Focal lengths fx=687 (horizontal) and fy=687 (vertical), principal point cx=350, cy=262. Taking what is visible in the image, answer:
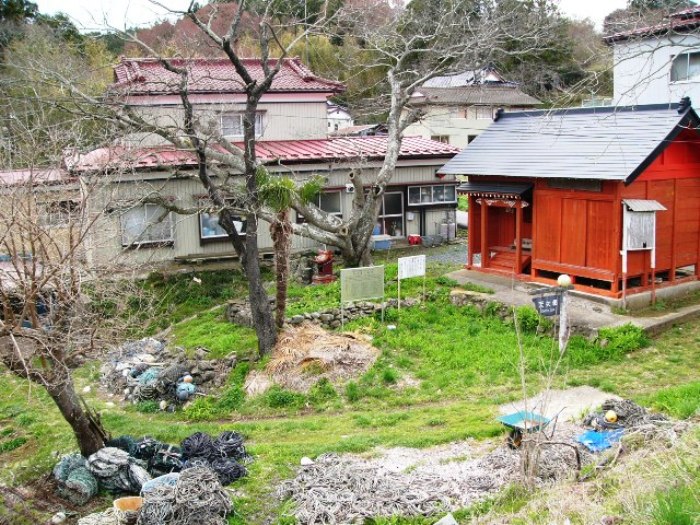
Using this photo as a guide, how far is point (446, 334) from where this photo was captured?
15.7 m

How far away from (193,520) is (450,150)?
66.9 feet

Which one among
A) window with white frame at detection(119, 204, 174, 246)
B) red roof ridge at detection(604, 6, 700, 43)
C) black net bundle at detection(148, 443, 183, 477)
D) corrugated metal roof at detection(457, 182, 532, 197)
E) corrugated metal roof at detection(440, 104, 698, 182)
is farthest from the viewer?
window with white frame at detection(119, 204, 174, 246)

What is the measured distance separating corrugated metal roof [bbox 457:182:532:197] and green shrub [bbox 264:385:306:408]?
8.39 m

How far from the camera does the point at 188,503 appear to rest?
777 cm

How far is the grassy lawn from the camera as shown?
10273 mm

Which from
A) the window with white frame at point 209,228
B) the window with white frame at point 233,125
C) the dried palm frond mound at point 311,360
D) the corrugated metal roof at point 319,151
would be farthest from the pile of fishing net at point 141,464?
the window with white frame at point 233,125

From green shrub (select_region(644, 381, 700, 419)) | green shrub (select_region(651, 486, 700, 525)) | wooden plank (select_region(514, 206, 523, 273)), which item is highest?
wooden plank (select_region(514, 206, 523, 273))

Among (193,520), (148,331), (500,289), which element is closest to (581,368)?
(500,289)

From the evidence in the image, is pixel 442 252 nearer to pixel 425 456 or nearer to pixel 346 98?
pixel 425 456

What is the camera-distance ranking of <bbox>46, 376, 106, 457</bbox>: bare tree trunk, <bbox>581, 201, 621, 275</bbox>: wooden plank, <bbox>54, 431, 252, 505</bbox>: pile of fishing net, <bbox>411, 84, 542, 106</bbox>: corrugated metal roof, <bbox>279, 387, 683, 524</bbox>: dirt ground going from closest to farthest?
1. <bbox>279, 387, 683, 524</bbox>: dirt ground
2. <bbox>54, 431, 252, 505</bbox>: pile of fishing net
3. <bbox>46, 376, 106, 457</bbox>: bare tree trunk
4. <bbox>581, 201, 621, 275</bbox>: wooden plank
5. <bbox>411, 84, 542, 106</bbox>: corrugated metal roof

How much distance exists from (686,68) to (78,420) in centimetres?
2508

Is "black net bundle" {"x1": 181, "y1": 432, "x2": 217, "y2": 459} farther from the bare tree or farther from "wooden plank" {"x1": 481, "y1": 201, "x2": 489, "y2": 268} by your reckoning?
"wooden plank" {"x1": 481, "y1": 201, "x2": 489, "y2": 268}

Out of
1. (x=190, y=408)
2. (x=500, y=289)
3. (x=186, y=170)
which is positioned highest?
(x=186, y=170)

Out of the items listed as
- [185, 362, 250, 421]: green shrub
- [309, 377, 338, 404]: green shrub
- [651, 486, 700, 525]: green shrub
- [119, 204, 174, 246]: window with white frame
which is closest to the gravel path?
[119, 204, 174, 246]: window with white frame
